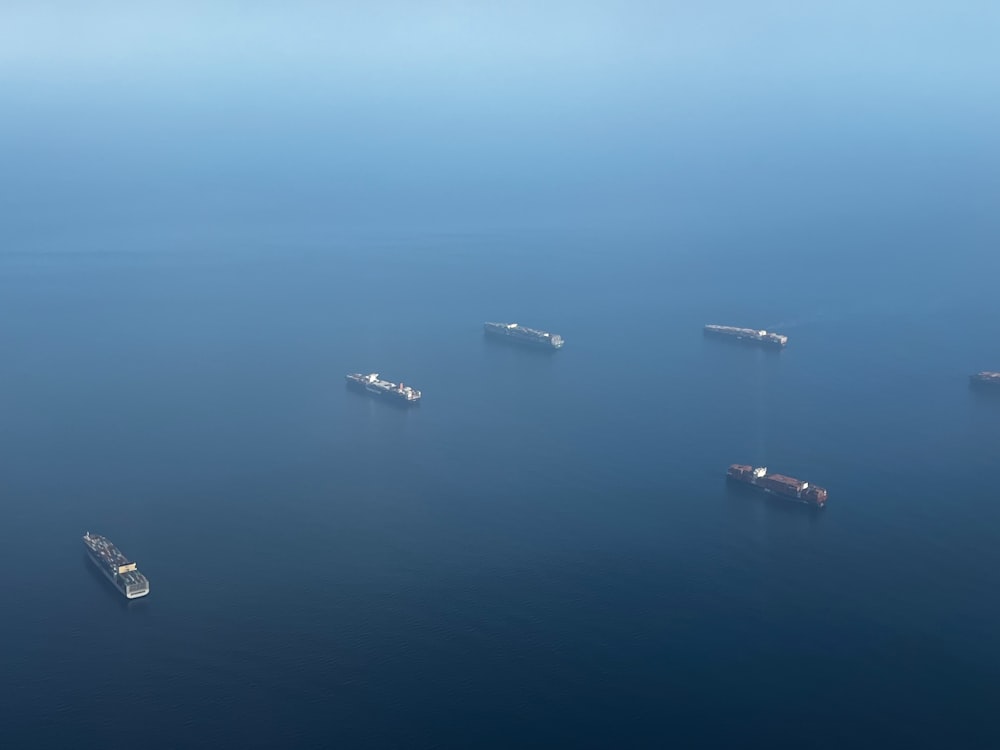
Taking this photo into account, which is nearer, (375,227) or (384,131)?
(375,227)

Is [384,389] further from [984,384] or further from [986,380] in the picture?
[986,380]

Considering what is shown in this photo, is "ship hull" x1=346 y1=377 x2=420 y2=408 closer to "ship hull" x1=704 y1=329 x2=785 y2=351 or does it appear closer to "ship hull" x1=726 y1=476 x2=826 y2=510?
"ship hull" x1=726 y1=476 x2=826 y2=510

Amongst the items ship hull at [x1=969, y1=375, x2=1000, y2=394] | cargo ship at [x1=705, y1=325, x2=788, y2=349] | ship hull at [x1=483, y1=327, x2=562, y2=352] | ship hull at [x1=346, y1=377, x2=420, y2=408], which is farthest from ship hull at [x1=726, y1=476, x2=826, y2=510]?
ship hull at [x1=483, y1=327, x2=562, y2=352]

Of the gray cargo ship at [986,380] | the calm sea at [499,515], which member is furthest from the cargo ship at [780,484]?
the gray cargo ship at [986,380]

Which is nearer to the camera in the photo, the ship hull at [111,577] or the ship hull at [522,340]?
the ship hull at [111,577]

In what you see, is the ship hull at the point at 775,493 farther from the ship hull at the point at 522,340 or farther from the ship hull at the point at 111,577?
the ship hull at the point at 111,577

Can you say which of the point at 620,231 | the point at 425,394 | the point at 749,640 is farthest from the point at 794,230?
the point at 749,640

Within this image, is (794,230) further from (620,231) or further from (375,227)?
(375,227)
